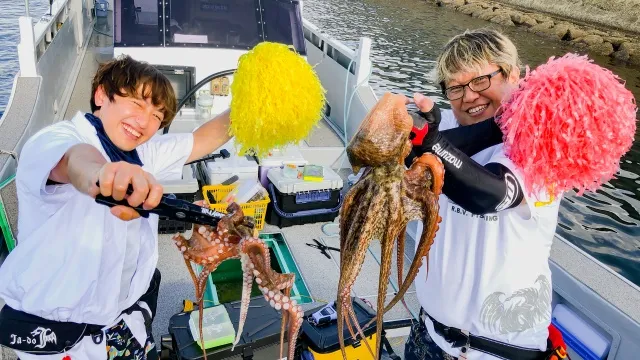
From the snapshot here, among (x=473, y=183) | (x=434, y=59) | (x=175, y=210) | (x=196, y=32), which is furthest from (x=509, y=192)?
(x=434, y=59)

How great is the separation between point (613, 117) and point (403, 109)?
0.86m

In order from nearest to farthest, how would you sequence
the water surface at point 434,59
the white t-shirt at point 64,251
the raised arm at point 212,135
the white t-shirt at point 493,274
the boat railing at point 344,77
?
the white t-shirt at point 64,251 < the white t-shirt at point 493,274 < the raised arm at point 212,135 < the boat railing at point 344,77 < the water surface at point 434,59

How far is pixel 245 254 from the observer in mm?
2074

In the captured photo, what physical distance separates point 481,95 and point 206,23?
5.27 metres

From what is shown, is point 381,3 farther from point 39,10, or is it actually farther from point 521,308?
point 521,308

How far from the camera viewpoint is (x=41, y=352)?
216cm

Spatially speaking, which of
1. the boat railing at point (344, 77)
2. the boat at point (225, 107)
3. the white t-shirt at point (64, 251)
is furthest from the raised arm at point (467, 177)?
the boat railing at point (344, 77)

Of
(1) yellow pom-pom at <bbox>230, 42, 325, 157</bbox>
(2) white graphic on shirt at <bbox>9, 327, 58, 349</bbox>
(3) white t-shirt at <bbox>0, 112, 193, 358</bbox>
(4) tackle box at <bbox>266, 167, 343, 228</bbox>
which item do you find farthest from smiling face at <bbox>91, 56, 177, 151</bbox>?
(4) tackle box at <bbox>266, 167, 343, 228</bbox>

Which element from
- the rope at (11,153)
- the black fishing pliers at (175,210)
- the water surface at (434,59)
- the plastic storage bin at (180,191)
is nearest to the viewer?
the black fishing pliers at (175,210)

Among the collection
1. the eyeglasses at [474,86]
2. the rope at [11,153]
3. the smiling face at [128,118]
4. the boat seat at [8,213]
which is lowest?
the boat seat at [8,213]

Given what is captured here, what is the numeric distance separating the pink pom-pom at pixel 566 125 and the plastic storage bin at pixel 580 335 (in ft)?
5.83

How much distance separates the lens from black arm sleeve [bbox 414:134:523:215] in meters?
1.64

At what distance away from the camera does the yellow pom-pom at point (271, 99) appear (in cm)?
221

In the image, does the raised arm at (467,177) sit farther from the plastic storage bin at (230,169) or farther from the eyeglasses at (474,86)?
the plastic storage bin at (230,169)
